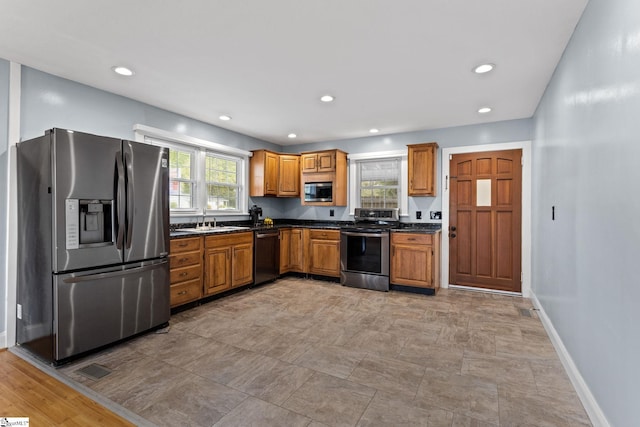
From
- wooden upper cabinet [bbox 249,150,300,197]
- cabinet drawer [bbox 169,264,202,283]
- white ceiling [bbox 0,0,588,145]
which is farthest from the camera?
wooden upper cabinet [bbox 249,150,300,197]

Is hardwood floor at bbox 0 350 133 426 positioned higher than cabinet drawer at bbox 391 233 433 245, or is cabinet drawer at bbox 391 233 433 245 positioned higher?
cabinet drawer at bbox 391 233 433 245

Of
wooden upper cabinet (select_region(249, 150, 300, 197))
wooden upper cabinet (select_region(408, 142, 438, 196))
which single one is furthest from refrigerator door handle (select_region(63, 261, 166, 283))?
wooden upper cabinet (select_region(408, 142, 438, 196))

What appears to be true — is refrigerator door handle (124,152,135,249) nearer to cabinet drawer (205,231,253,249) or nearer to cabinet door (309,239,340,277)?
cabinet drawer (205,231,253,249)

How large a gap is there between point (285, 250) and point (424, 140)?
2.93m

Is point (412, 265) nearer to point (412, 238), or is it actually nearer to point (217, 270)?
point (412, 238)

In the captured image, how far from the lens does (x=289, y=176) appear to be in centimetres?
579

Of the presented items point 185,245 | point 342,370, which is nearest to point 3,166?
point 185,245

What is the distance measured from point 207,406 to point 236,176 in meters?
3.99

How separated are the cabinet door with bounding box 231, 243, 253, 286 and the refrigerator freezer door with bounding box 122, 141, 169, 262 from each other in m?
1.30

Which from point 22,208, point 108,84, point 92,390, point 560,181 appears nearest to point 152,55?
point 108,84

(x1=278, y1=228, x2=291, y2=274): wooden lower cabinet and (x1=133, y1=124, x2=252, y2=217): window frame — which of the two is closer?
(x1=133, y1=124, x2=252, y2=217): window frame

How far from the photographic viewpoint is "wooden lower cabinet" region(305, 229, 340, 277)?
16.8 feet

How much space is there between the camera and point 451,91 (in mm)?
3391

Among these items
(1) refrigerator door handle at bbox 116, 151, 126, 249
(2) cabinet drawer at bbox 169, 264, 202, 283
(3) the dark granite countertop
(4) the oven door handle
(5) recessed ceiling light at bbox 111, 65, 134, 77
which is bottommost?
(2) cabinet drawer at bbox 169, 264, 202, 283
